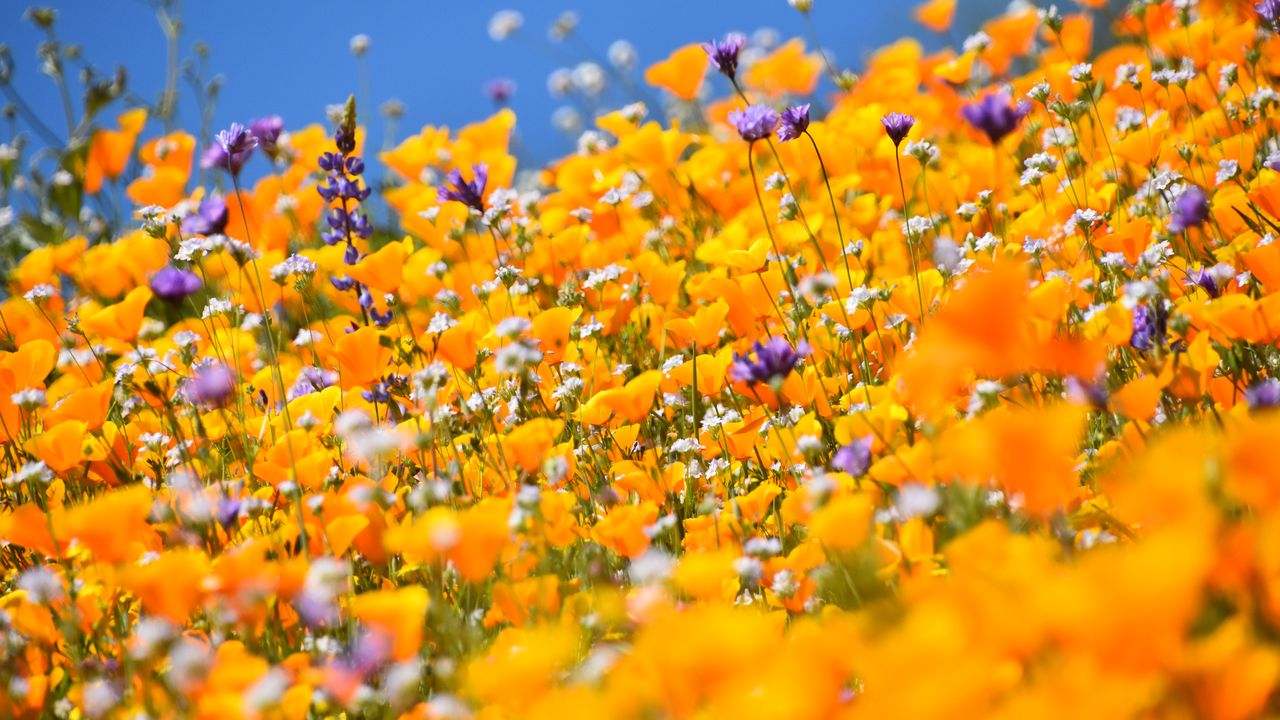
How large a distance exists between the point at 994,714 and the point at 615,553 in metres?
1.10

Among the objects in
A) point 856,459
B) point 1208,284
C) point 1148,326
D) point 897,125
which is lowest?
point 856,459

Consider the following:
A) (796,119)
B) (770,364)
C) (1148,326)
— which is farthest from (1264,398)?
(796,119)

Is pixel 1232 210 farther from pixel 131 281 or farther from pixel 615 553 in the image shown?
pixel 131 281

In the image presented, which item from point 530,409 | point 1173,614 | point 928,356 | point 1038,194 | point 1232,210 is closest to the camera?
point 1173,614

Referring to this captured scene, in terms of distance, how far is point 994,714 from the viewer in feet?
2.67

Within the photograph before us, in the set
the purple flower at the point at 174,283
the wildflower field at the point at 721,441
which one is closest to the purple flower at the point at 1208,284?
the wildflower field at the point at 721,441

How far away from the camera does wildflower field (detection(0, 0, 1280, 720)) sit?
2.97 ft

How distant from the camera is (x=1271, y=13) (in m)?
2.49

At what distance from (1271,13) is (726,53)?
115 centimetres

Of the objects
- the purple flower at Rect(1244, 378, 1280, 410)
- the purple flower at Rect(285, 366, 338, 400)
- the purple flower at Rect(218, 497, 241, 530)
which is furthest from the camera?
the purple flower at Rect(285, 366, 338, 400)

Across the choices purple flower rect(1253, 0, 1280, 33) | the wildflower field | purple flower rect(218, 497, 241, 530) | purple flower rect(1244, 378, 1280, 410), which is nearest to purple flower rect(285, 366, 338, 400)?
the wildflower field

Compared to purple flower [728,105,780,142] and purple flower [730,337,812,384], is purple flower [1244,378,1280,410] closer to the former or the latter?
purple flower [730,337,812,384]

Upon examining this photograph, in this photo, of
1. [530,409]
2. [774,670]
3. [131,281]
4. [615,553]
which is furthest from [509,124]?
[774,670]

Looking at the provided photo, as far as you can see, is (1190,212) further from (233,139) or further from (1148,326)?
(233,139)
